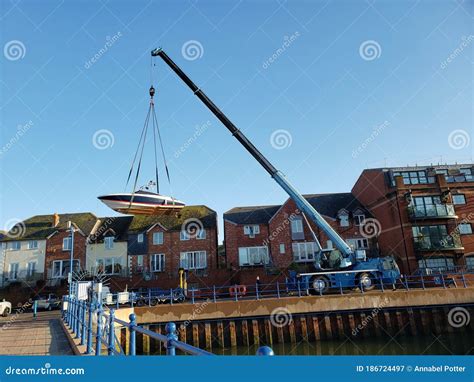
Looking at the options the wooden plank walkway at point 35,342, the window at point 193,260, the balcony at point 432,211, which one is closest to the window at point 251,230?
the window at point 193,260

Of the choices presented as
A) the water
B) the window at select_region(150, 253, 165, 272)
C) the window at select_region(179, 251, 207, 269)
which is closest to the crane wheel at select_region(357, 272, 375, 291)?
the water

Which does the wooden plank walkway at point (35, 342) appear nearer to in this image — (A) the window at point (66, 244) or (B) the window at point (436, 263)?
(A) the window at point (66, 244)

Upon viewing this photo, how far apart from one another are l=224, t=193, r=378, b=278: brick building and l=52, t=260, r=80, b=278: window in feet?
50.8

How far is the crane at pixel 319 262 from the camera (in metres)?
19.1

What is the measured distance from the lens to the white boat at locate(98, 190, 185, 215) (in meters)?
17.2

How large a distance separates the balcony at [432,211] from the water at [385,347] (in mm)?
13523

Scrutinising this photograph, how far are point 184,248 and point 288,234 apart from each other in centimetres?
1039

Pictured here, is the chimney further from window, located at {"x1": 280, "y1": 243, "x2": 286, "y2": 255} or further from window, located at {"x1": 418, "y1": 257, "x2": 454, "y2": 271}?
window, located at {"x1": 418, "y1": 257, "x2": 454, "y2": 271}

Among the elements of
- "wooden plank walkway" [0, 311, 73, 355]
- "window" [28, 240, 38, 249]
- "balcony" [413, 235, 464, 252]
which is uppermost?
"window" [28, 240, 38, 249]

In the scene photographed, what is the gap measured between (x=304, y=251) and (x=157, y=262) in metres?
14.4

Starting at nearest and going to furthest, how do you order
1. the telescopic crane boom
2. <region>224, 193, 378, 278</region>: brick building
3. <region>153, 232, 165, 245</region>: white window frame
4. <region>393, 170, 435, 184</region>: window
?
the telescopic crane boom → <region>393, 170, 435, 184</region>: window → <region>224, 193, 378, 278</region>: brick building → <region>153, 232, 165, 245</region>: white window frame

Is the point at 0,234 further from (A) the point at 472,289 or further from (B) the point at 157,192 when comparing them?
(A) the point at 472,289

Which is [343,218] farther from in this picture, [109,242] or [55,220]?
[55,220]

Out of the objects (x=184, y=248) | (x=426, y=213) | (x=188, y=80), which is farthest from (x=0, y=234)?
(x=426, y=213)
